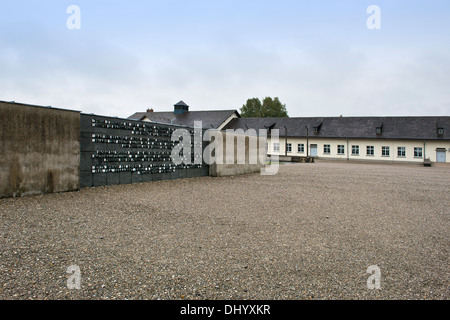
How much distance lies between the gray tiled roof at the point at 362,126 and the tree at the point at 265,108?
111 feet

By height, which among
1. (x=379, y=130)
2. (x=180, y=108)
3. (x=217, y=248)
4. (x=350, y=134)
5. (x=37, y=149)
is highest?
(x=180, y=108)

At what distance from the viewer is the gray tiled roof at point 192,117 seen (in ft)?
157

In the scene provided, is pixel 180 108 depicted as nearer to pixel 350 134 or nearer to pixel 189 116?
pixel 189 116

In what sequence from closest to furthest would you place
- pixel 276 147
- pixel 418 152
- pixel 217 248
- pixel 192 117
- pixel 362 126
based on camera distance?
1. pixel 217 248
2. pixel 418 152
3. pixel 362 126
4. pixel 276 147
5. pixel 192 117

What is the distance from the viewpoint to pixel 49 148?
9328mm

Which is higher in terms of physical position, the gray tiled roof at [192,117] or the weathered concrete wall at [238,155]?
the gray tiled roof at [192,117]

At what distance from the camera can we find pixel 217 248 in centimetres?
493

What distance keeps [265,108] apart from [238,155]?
69.8 meters

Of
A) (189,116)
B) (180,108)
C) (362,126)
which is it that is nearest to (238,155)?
(362,126)

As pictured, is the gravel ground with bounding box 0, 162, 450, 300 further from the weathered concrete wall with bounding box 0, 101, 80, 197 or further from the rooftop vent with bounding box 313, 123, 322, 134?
the rooftop vent with bounding box 313, 123, 322, 134

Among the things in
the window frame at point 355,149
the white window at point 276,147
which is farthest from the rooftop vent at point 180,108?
the window frame at point 355,149

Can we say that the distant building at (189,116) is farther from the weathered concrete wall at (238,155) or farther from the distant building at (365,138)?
the weathered concrete wall at (238,155)

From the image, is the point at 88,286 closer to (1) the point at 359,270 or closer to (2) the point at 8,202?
(1) the point at 359,270
